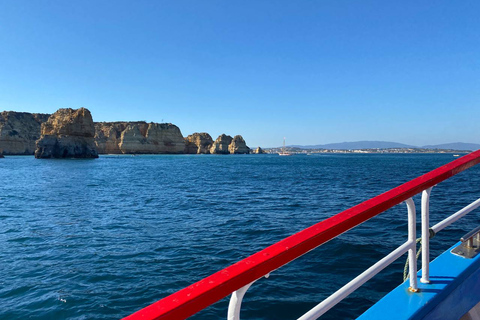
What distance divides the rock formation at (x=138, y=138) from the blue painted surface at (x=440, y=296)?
516 feet

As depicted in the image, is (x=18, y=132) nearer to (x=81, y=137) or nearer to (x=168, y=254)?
(x=81, y=137)

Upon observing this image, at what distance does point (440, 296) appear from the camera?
6.30 feet

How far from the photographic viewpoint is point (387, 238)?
9695 millimetres

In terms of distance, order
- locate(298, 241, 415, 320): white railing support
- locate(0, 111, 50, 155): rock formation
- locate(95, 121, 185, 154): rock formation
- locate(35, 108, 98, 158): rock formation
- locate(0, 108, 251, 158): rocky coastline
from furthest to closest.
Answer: locate(95, 121, 185, 154): rock formation, locate(0, 111, 50, 155): rock formation, locate(0, 108, 251, 158): rocky coastline, locate(35, 108, 98, 158): rock formation, locate(298, 241, 415, 320): white railing support

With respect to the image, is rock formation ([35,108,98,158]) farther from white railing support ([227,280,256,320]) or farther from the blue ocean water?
white railing support ([227,280,256,320])

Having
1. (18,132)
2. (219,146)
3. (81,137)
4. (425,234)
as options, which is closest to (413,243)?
(425,234)

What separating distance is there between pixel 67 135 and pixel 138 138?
6180 cm

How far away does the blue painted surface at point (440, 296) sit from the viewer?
1.82m

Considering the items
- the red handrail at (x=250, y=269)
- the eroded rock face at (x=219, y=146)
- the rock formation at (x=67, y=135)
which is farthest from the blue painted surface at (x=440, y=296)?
the eroded rock face at (x=219, y=146)

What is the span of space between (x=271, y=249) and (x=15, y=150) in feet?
530

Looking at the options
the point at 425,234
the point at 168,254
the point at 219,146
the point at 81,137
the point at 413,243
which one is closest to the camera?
the point at 413,243

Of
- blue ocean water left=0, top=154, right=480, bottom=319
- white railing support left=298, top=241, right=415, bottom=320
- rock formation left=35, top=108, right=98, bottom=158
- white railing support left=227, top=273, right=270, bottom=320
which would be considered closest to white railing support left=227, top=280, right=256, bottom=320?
white railing support left=227, top=273, right=270, bottom=320

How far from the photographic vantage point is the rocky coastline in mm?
88312

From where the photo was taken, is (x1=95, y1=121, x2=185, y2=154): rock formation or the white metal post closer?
the white metal post
